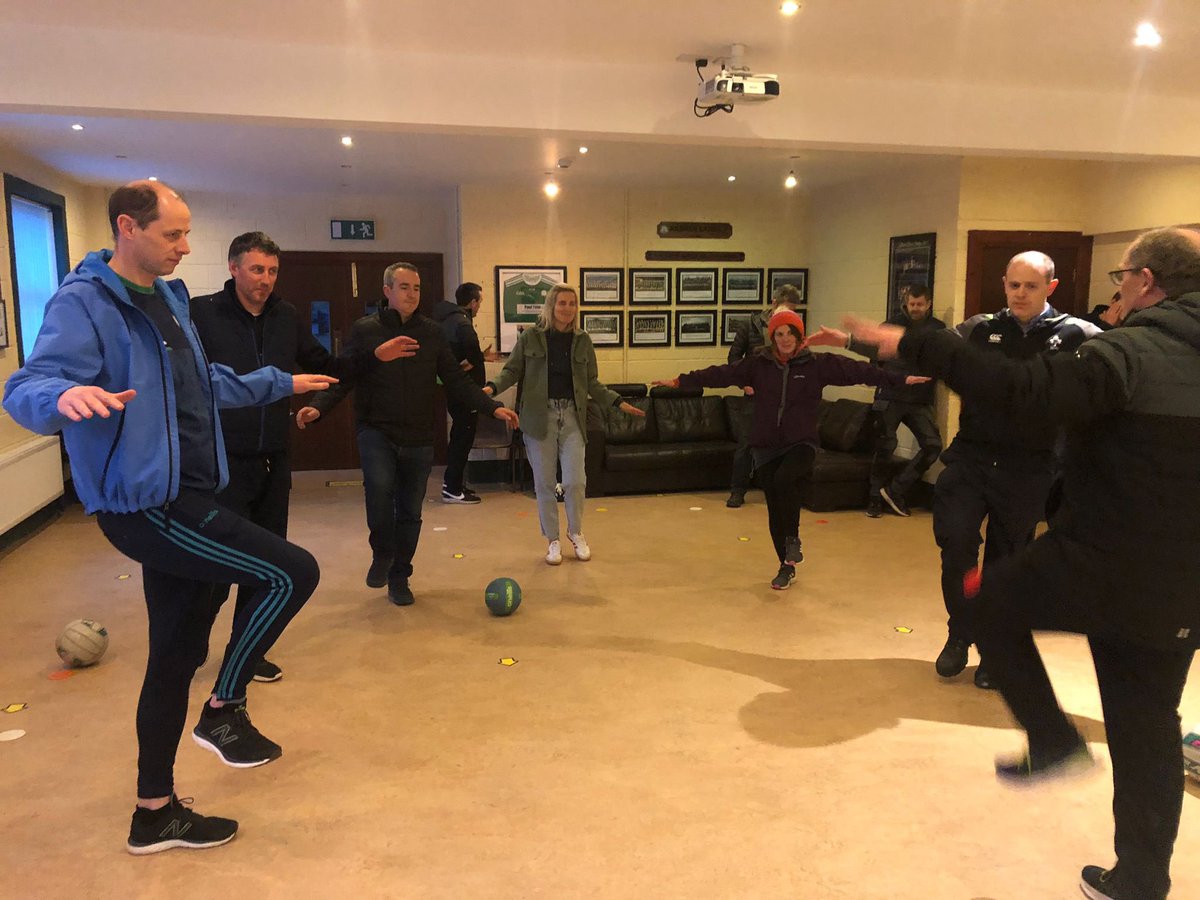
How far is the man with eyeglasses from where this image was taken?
1.88m

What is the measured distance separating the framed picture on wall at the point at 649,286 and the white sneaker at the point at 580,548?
12.8ft

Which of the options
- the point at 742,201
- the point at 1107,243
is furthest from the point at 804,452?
the point at 742,201

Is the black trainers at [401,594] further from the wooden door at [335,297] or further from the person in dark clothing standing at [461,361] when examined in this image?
the wooden door at [335,297]

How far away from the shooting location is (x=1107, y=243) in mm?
7035

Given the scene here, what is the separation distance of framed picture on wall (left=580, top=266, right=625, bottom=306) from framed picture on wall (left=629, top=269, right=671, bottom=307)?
108 millimetres

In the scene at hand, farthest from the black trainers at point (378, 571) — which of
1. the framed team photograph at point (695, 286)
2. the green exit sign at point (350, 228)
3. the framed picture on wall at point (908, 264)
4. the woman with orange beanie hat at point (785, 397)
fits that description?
the framed team photograph at point (695, 286)

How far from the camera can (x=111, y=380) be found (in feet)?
7.27

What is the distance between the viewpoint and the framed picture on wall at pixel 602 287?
8836 millimetres

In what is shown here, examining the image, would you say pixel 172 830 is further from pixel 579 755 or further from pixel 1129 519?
→ pixel 1129 519

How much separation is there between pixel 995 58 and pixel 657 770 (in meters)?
3.87

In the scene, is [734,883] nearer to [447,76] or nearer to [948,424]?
[447,76]

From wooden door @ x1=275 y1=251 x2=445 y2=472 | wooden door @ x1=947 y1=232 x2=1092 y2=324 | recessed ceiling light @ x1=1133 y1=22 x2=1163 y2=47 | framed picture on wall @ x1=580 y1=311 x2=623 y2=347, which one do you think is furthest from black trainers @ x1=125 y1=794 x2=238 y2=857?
framed picture on wall @ x1=580 y1=311 x2=623 y2=347

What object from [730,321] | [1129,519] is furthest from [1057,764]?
[730,321]

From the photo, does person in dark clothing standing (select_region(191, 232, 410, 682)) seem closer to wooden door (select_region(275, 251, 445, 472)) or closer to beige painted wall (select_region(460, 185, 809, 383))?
beige painted wall (select_region(460, 185, 809, 383))
